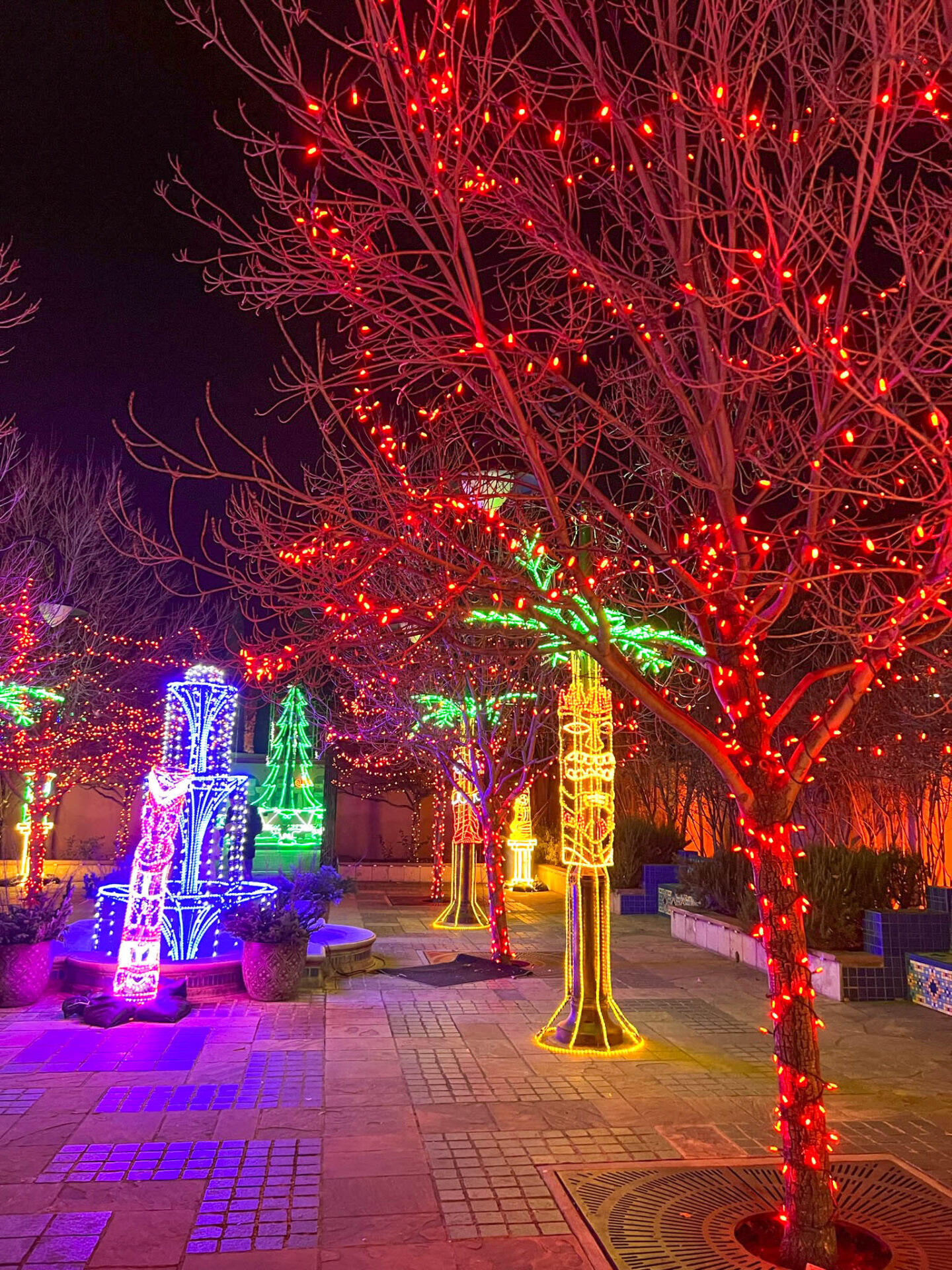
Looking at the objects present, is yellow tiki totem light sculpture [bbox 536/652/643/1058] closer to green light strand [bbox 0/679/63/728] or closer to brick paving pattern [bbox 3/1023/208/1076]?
brick paving pattern [bbox 3/1023/208/1076]

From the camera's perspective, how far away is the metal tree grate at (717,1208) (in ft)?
13.8

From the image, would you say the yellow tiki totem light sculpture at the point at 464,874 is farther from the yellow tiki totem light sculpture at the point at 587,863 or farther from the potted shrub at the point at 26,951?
the potted shrub at the point at 26,951

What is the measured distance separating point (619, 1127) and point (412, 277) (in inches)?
209

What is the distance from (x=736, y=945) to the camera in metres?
12.7

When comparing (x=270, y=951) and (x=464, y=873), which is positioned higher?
(x=464, y=873)

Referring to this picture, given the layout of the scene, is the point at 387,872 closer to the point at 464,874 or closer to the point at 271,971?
the point at 464,874

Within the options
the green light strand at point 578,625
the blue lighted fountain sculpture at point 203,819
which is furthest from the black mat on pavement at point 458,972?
the green light strand at point 578,625

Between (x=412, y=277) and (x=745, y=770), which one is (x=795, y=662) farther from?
(x=412, y=277)

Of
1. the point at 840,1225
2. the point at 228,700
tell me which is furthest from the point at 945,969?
the point at 228,700

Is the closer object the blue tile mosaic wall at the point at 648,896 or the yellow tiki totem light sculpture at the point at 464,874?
the yellow tiki totem light sculpture at the point at 464,874

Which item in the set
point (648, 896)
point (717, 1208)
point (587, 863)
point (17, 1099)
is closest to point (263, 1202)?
point (717, 1208)

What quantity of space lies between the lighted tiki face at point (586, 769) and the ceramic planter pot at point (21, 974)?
5.48 metres

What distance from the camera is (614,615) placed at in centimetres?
866

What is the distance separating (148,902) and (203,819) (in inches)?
95.8
